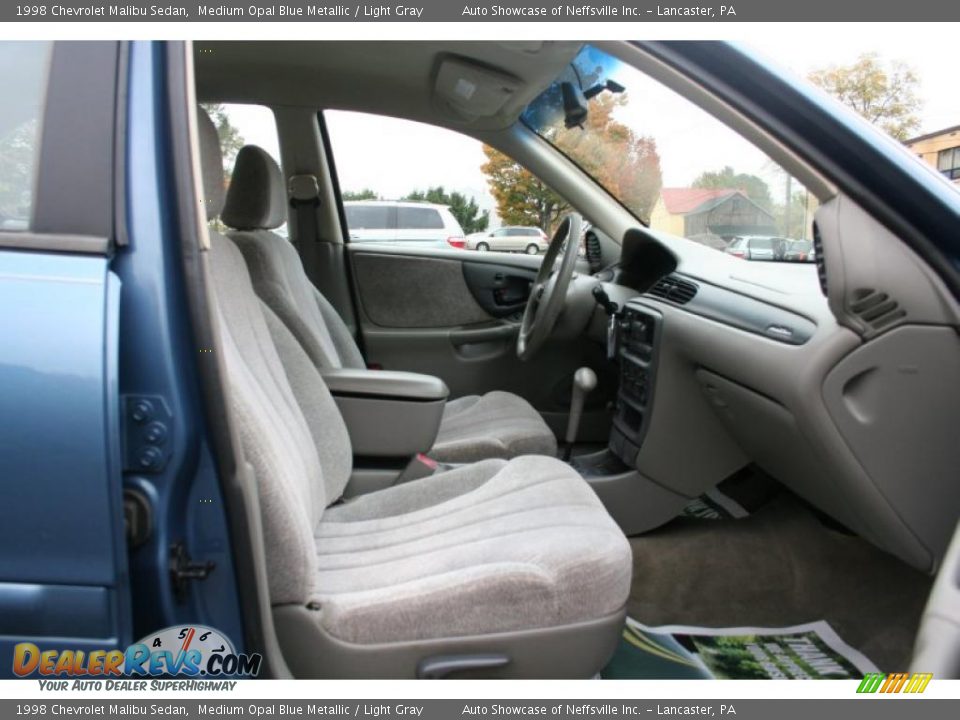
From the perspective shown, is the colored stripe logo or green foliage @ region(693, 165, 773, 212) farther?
green foliage @ region(693, 165, 773, 212)

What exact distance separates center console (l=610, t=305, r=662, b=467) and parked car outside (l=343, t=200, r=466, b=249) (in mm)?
1009

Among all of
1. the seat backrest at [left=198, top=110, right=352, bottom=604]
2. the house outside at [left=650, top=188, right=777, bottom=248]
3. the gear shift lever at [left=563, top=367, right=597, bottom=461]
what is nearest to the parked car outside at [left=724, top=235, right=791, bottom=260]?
the house outside at [left=650, top=188, right=777, bottom=248]

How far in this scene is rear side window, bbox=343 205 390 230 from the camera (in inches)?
128

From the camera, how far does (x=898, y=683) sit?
1.11 meters

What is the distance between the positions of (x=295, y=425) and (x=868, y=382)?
110 cm

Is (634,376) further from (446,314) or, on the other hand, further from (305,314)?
(446,314)

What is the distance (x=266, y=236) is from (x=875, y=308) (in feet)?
4.67

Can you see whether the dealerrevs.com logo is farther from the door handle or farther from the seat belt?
the seat belt

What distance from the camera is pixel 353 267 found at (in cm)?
338

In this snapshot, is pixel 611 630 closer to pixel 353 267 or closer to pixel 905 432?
pixel 905 432

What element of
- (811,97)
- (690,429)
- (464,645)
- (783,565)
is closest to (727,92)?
(811,97)

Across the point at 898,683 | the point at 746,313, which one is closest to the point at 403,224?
the point at 746,313

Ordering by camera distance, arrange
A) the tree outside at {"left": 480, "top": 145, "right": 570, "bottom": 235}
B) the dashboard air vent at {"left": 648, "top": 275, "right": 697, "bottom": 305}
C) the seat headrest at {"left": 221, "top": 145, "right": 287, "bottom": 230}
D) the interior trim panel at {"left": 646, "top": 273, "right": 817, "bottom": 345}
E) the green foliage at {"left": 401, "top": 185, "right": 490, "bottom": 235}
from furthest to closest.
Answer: the green foliage at {"left": 401, "top": 185, "right": 490, "bottom": 235} → the tree outside at {"left": 480, "top": 145, "right": 570, "bottom": 235} → the dashboard air vent at {"left": 648, "top": 275, "right": 697, "bottom": 305} → the seat headrest at {"left": 221, "top": 145, "right": 287, "bottom": 230} → the interior trim panel at {"left": 646, "top": 273, "right": 817, "bottom": 345}

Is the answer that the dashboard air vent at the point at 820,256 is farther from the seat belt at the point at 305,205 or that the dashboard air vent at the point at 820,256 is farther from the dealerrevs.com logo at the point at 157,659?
the seat belt at the point at 305,205
